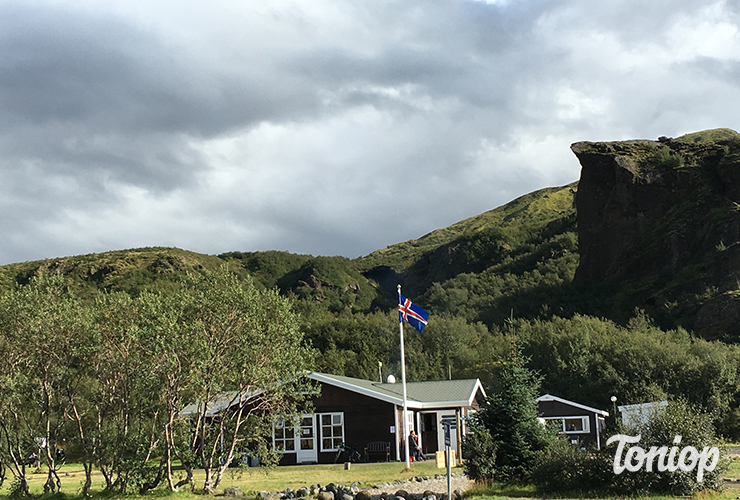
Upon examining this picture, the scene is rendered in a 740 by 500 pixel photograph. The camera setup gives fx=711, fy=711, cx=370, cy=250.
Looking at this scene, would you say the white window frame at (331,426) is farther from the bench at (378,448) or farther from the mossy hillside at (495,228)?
the mossy hillside at (495,228)

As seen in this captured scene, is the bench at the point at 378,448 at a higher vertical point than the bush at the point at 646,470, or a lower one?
lower

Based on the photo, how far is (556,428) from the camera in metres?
17.5

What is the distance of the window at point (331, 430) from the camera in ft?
91.7

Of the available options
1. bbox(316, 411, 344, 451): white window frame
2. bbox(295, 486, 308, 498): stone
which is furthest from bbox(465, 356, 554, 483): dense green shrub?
bbox(316, 411, 344, 451): white window frame

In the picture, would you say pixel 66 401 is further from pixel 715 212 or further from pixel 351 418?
pixel 715 212

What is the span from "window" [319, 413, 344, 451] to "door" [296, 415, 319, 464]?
36 cm

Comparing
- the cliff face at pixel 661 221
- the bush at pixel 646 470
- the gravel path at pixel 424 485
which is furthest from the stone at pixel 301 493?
the cliff face at pixel 661 221

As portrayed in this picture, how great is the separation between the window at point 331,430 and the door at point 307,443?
36cm

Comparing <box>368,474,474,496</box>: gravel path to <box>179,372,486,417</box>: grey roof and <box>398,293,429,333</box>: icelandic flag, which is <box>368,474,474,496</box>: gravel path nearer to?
<box>398,293,429,333</box>: icelandic flag

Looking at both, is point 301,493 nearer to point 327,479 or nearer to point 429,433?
point 327,479

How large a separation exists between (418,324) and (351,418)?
5.44m

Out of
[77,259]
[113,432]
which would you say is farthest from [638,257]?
[77,259]

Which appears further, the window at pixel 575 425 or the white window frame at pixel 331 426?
the window at pixel 575 425

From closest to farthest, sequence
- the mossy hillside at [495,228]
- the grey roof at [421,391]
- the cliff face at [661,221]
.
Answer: the grey roof at [421,391], the cliff face at [661,221], the mossy hillside at [495,228]
